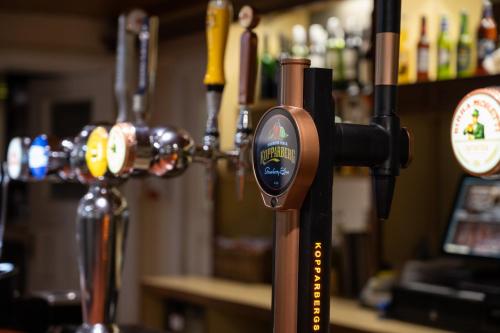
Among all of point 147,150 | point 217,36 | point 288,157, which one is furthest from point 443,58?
point 288,157

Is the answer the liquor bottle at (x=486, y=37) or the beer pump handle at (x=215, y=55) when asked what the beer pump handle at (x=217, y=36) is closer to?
the beer pump handle at (x=215, y=55)

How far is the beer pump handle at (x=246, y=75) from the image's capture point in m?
1.48

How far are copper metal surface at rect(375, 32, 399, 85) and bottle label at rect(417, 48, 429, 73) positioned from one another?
2278 millimetres

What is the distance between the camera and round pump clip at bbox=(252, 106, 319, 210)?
922 millimetres

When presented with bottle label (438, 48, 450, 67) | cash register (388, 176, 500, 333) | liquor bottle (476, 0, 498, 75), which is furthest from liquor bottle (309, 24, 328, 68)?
cash register (388, 176, 500, 333)

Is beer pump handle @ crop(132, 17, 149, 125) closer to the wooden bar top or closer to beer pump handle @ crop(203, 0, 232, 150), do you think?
beer pump handle @ crop(203, 0, 232, 150)

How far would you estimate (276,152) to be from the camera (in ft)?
3.16

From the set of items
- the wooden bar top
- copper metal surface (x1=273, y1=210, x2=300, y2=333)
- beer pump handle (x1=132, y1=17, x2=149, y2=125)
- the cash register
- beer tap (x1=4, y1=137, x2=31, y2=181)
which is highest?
beer pump handle (x1=132, y1=17, x2=149, y2=125)

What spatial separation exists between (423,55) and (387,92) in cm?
231

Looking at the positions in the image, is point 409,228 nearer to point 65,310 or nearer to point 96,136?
point 65,310

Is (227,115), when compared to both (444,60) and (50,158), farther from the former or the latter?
(50,158)

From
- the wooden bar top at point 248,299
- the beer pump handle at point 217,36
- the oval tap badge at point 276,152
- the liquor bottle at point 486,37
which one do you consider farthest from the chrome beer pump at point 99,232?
the liquor bottle at point 486,37

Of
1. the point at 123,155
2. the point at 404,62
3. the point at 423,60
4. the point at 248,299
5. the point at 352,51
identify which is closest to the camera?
the point at 123,155

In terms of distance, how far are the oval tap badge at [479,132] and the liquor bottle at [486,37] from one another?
205 centimetres
